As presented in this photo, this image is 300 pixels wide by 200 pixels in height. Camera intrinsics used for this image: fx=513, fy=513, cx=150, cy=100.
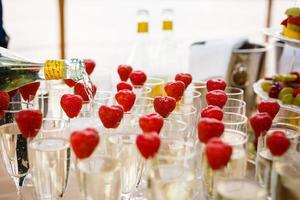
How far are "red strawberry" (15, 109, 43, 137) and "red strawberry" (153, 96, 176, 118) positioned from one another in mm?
245

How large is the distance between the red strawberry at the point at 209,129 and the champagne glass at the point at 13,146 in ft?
1.22

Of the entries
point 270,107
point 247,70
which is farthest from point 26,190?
point 247,70

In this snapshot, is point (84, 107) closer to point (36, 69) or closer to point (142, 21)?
point (36, 69)

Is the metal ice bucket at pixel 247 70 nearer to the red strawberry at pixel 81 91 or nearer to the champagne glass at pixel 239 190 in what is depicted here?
the red strawberry at pixel 81 91

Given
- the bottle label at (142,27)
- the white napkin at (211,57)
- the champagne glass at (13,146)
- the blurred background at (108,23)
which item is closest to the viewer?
the champagne glass at (13,146)

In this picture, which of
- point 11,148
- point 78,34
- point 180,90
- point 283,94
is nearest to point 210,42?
point 283,94

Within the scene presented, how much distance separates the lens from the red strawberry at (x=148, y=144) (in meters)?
0.84

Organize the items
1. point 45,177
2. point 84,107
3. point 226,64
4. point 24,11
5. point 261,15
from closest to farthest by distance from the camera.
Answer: point 45,177
point 84,107
point 226,64
point 24,11
point 261,15

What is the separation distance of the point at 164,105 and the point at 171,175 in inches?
9.7

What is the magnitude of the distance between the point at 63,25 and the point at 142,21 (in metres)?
0.93

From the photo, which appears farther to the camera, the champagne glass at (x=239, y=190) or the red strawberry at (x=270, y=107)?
the red strawberry at (x=270, y=107)

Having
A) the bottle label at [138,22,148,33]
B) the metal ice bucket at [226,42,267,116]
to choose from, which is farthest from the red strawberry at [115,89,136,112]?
the metal ice bucket at [226,42,267,116]

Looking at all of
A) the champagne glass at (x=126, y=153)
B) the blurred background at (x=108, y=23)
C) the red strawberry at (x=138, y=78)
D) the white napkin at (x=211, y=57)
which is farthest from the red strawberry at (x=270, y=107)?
the blurred background at (x=108, y=23)

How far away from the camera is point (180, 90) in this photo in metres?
1.16
